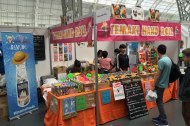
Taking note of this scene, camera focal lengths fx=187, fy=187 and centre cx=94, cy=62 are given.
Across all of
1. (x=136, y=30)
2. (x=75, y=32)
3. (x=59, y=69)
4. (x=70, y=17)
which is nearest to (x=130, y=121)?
(x=136, y=30)

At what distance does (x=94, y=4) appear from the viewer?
13711 millimetres

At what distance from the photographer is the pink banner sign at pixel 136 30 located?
11.3 feet

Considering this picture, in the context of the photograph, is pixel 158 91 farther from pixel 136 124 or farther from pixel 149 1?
pixel 149 1

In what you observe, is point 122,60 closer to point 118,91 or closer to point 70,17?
point 118,91

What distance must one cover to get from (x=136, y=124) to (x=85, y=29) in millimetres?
2021

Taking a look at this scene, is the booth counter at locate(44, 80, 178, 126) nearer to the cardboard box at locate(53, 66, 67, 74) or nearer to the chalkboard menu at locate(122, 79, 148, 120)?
the chalkboard menu at locate(122, 79, 148, 120)

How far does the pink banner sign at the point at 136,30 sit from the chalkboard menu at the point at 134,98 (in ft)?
3.04

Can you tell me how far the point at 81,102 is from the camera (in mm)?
3299

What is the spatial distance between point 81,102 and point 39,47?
2427 mm

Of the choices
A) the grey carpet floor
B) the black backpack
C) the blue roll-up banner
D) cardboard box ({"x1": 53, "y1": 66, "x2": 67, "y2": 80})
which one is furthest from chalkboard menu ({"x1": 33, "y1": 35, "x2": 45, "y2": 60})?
the black backpack

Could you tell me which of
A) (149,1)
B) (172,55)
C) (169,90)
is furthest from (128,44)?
(149,1)

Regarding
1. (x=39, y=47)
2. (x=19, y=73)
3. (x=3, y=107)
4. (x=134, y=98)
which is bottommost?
(x=3, y=107)

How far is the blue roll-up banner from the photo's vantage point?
155 inches

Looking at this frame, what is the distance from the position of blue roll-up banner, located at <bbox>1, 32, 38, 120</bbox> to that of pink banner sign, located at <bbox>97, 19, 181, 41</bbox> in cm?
178
